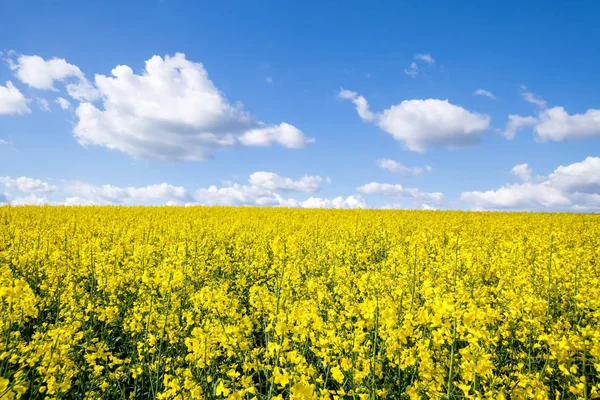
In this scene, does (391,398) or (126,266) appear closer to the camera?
(391,398)

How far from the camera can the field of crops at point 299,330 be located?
108 inches

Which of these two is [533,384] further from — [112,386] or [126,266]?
[126,266]

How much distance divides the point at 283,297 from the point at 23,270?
18.4 feet

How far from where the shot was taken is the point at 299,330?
3.05 metres

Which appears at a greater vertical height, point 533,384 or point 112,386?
point 533,384

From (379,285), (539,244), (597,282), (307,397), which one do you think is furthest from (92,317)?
(539,244)

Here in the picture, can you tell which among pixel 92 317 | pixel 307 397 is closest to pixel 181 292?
pixel 92 317

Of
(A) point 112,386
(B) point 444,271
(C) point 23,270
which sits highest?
(B) point 444,271

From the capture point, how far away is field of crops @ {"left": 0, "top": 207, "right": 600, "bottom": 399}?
2.75 metres

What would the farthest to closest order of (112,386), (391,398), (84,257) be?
(84,257) → (112,386) → (391,398)

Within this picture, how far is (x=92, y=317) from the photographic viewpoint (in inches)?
212

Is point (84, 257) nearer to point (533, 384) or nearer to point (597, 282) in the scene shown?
point (533, 384)

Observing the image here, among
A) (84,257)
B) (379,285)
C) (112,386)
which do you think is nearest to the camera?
(112,386)

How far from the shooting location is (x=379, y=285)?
506 centimetres
